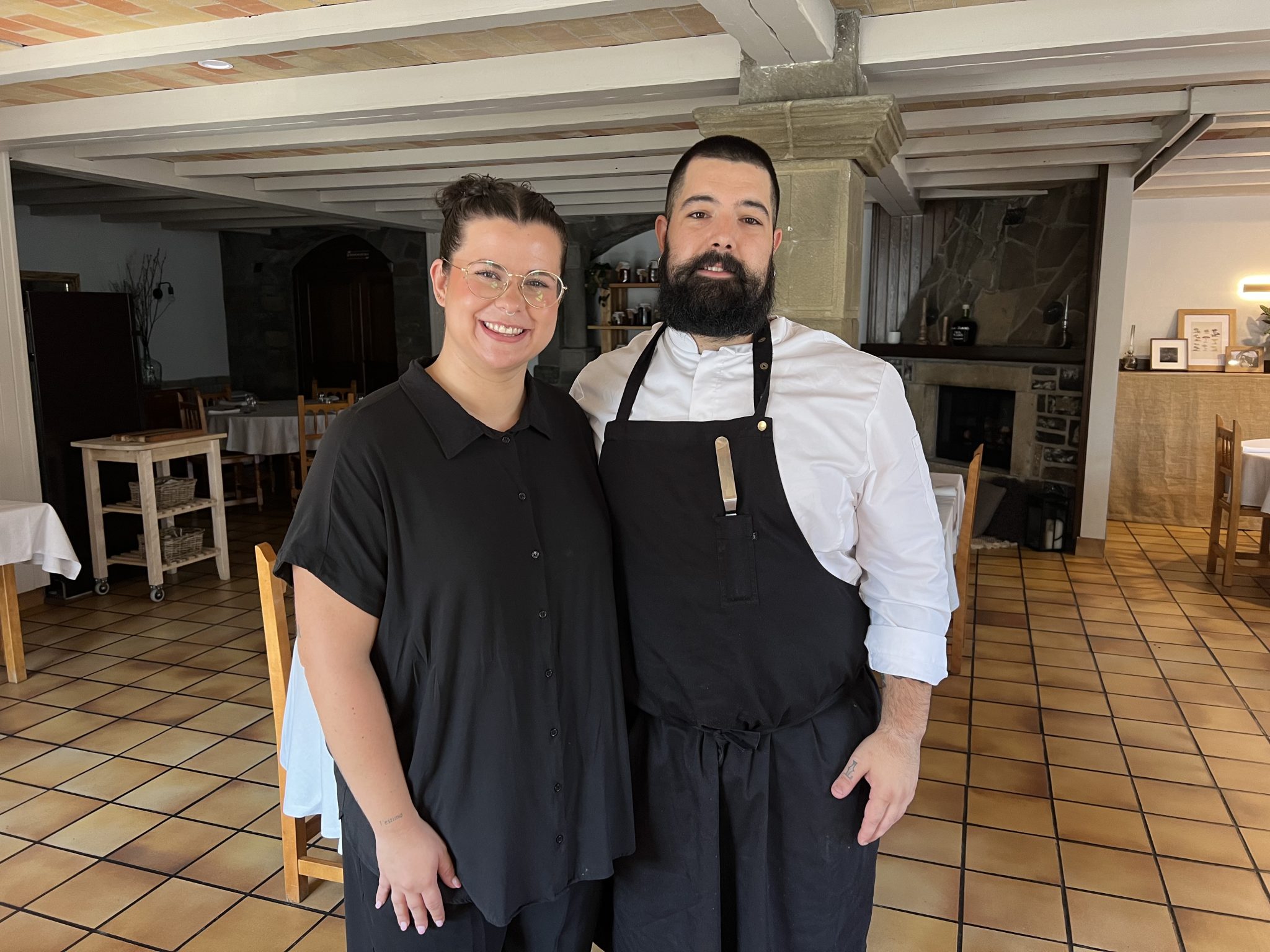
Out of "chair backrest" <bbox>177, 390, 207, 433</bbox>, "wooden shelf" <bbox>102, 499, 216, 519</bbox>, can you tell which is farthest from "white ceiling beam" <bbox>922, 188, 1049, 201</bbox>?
"chair backrest" <bbox>177, 390, 207, 433</bbox>

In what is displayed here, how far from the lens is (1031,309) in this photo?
6.83 metres

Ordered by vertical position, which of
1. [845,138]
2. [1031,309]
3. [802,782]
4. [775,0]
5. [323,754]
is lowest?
[323,754]

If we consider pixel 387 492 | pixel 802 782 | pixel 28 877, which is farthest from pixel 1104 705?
pixel 28 877

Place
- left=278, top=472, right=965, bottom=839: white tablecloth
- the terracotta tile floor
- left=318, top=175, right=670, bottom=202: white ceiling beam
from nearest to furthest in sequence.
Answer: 1. left=278, top=472, right=965, bottom=839: white tablecloth
2. the terracotta tile floor
3. left=318, top=175, right=670, bottom=202: white ceiling beam

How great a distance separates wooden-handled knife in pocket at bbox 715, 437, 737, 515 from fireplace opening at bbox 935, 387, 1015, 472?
240 inches

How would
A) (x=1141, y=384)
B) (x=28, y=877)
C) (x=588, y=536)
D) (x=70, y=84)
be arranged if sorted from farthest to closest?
1. (x=1141, y=384)
2. (x=70, y=84)
3. (x=28, y=877)
4. (x=588, y=536)

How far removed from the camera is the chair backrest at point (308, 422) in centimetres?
686

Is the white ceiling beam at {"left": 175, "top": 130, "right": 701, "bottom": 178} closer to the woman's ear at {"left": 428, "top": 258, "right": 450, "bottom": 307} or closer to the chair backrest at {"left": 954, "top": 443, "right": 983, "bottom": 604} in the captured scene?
the chair backrest at {"left": 954, "top": 443, "right": 983, "bottom": 604}

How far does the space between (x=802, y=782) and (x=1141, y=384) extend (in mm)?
6761

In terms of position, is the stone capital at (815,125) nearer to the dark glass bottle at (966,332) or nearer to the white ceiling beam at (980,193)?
the white ceiling beam at (980,193)

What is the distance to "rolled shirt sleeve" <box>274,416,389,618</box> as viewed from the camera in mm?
1183

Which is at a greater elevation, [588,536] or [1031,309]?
[1031,309]

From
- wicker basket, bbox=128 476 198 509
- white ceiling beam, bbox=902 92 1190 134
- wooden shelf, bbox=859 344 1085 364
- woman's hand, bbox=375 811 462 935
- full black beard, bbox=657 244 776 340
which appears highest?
white ceiling beam, bbox=902 92 1190 134

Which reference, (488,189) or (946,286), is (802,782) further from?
(946,286)
